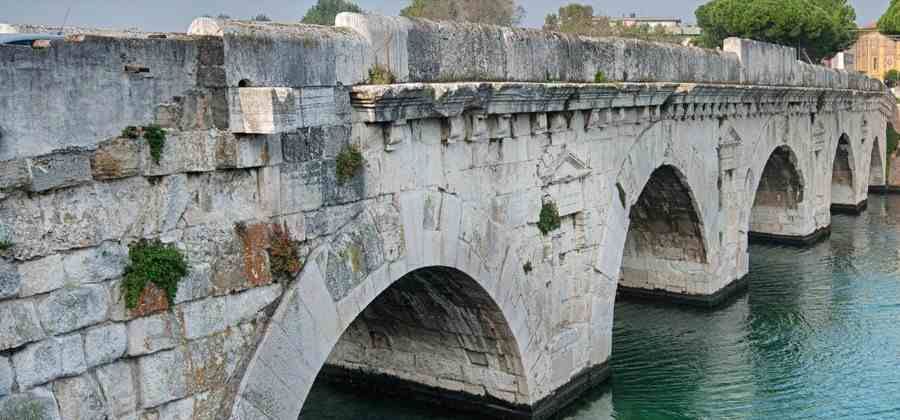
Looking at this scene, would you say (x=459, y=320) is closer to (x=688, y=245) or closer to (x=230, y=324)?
(x=230, y=324)

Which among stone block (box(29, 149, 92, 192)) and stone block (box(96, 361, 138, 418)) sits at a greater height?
stone block (box(29, 149, 92, 192))

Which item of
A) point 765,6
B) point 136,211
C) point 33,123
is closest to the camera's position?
point 33,123

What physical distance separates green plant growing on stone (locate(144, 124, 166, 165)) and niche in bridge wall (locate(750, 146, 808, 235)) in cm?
1649

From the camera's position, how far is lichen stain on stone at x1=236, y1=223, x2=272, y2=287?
5.63 meters

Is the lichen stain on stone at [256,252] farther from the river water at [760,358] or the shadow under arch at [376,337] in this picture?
the river water at [760,358]

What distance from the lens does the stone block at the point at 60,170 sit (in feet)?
14.7

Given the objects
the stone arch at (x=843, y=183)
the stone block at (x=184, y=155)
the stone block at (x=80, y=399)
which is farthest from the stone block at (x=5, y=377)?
the stone arch at (x=843, y=183)

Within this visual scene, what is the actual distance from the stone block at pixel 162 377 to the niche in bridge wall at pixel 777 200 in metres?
16.4

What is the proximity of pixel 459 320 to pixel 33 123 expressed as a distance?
17.4 feet

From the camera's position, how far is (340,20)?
675 centimetres

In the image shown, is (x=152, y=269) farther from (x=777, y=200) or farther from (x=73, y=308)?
(x=777, y=200)

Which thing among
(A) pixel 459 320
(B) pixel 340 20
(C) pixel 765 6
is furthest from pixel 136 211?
(C) pixel 765 6

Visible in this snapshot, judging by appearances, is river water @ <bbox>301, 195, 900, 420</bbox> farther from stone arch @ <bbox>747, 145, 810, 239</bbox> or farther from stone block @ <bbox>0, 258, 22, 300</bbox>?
stone block @ <bbox>0, 258, 22, 300</bbox>

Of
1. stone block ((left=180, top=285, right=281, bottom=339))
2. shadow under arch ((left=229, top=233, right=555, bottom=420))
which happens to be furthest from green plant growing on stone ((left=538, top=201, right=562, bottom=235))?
stone block ((left=180, top=285, right=281, bottom=339))
